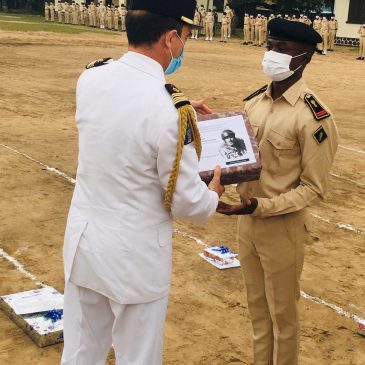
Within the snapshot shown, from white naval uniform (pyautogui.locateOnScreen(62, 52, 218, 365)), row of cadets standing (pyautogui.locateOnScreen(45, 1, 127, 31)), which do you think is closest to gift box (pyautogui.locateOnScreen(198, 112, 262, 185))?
white naval uniform (pyautogui.locateOnScreen(62, 52, 218, 365))

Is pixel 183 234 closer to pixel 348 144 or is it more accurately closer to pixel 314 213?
pixel 314 213

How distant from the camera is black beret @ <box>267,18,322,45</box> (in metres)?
3.31

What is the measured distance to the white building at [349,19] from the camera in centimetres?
3341

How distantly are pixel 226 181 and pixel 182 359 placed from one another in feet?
5.48

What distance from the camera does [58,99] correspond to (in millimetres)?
14086

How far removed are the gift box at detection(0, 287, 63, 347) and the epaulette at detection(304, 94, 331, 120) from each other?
2.25 m

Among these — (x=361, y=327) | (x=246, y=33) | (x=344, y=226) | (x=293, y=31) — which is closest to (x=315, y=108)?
(x=293, y=31)

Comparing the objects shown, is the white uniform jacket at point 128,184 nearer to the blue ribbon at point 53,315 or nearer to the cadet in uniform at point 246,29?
the blue ribbon at point 53,315

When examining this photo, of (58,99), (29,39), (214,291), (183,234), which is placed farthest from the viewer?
(29,39)

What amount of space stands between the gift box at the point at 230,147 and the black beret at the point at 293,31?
0.56 meters

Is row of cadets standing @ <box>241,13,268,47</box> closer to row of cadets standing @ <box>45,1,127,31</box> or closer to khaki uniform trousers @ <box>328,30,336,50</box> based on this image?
khaki uniform trousers @ <box>328,30,336,50</box>

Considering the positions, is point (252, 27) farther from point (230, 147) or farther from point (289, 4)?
point (230, 147)

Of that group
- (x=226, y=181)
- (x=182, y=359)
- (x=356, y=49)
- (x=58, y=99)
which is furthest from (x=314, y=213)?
(x=356, y=49)

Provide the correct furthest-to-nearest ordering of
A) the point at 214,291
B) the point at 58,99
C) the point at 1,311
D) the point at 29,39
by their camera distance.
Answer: the point at 29,39
the point at 58,99
the point at 214,291
the point at 1,311
